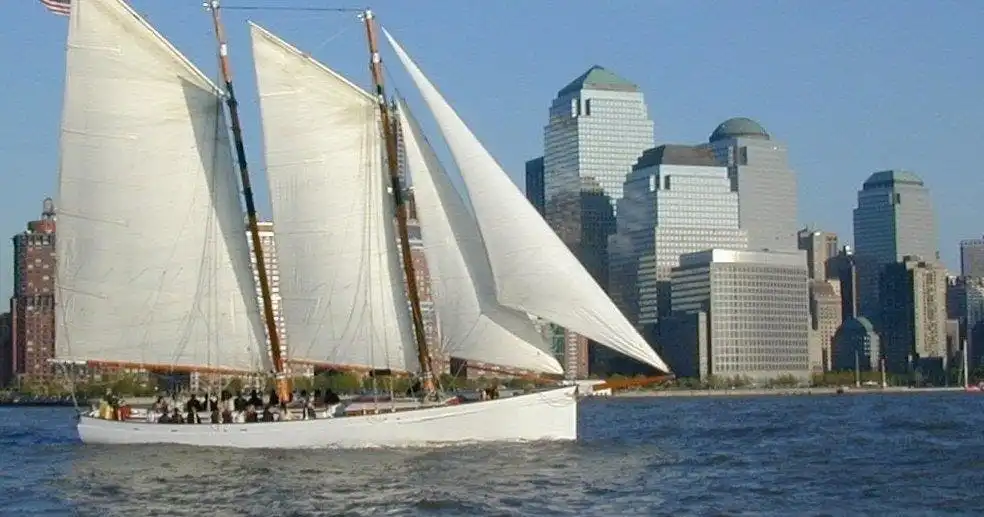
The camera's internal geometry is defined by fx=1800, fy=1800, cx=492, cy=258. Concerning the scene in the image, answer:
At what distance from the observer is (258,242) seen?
6600cm

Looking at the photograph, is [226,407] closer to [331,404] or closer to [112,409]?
[331,404]

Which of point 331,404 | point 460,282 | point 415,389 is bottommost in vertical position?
point 331,404

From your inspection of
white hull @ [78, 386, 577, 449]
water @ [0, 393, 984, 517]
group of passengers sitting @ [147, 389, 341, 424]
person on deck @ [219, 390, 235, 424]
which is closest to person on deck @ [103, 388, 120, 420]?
group of passengers sitting @ [147, 389, 341, 424]

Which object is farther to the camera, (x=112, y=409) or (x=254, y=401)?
(x=112, y=409)

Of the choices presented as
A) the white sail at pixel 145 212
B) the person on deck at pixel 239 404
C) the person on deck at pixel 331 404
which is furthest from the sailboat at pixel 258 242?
the person on deck at pixel 239 404

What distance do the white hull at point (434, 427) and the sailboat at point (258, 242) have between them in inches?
2.4

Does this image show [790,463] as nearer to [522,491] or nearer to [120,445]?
[522,491]

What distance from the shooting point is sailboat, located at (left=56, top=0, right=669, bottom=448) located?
59.5m

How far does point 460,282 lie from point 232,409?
9.50 m

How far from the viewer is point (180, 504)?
150 ft

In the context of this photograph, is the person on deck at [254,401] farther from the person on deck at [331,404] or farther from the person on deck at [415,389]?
the person on deck at [415,389]

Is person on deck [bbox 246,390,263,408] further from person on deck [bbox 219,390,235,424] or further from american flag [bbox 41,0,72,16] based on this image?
american flag [bbox 41,0,72,16]

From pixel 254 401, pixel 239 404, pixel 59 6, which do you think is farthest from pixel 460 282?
pixel 59 6

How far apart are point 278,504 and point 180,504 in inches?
103
